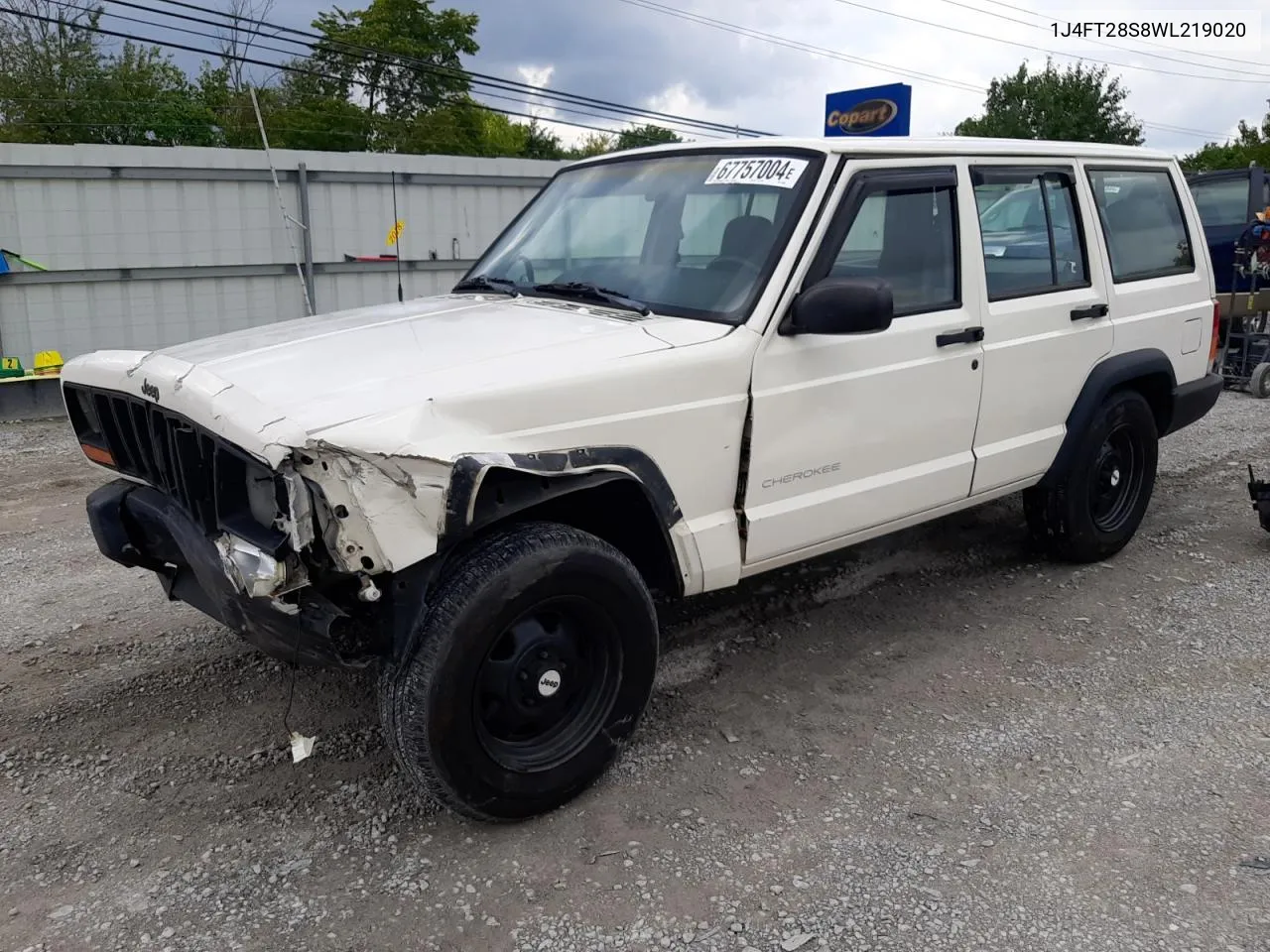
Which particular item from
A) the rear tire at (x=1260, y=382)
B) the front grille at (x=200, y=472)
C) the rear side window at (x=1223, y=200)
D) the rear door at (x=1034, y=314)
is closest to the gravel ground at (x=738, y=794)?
the rear door at (x=1034, y=314)

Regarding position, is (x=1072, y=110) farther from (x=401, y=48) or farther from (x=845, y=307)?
(x=845, y=307)

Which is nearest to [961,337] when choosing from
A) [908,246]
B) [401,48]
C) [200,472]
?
[908,246]

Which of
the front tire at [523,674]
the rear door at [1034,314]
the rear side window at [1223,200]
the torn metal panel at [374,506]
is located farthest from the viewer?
the rear side window at [1223,200]

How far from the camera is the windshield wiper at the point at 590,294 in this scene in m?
3.58

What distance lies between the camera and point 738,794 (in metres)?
3.26

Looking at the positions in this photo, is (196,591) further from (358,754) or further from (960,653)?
(960,653)

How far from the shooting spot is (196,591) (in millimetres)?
3305

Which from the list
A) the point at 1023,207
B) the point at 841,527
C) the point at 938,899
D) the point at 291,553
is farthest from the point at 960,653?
the point at 291,553

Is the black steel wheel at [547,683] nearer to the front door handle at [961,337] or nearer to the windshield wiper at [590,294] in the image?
the windshield wiper at [590,294]

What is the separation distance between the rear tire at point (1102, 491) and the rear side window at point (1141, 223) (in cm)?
67

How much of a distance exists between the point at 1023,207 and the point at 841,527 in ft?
6.06

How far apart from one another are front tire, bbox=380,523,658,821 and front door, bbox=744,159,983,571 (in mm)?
636

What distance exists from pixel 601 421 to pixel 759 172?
1316mm

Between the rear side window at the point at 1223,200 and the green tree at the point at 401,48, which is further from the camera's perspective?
the green tree at the point at 401,48
